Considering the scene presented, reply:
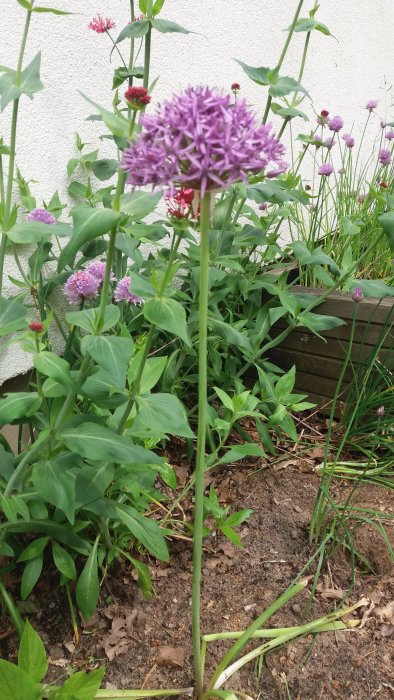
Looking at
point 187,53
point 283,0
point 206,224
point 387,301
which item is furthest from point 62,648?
point 283,0

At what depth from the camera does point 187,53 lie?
2.36 meters

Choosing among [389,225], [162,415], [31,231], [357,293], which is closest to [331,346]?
[357,293]

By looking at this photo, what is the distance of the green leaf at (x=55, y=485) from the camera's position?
1128 mm

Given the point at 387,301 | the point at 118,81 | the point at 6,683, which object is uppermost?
the point at 118,81

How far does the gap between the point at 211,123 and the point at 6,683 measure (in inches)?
38.4

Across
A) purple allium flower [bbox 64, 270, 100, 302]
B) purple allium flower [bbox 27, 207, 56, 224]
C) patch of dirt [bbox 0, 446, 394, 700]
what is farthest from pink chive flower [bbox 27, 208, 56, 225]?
patch of dirt [bbox 0, 446, 394, 700]

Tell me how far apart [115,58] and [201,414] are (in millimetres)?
1598

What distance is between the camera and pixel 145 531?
1.31m

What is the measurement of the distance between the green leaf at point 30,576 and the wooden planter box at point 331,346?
132 cm

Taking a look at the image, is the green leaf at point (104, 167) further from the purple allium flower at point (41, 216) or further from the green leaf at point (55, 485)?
the green leaf at point (55, 485)

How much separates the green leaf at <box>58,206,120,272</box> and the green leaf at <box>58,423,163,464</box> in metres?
0.35

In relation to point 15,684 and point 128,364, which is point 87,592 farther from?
point 128,364

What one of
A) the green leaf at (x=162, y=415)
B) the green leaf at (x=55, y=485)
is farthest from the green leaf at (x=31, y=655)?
the green leaf at (x=162, y=415)

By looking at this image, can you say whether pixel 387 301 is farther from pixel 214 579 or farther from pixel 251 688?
pixel 251 688
